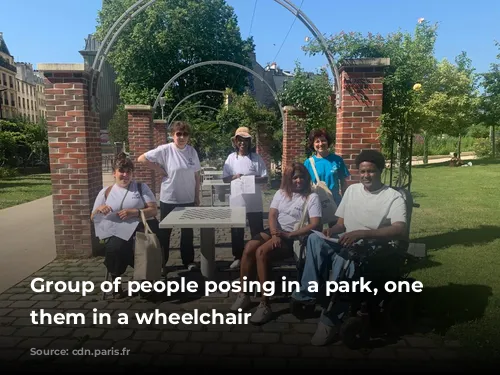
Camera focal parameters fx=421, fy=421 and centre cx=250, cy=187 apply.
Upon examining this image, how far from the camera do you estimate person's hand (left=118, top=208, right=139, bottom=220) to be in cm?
385

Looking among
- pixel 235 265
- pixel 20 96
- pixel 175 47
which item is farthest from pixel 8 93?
pixel 235 265

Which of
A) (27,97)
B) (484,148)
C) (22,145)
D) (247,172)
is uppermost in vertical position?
(27,97)

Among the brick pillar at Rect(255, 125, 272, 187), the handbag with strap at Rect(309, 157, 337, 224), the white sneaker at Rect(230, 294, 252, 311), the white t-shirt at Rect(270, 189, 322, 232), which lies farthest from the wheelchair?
the brick pillar at Rect(255, 125, 272, 187)

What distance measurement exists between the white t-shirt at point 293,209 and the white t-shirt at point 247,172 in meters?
0.84

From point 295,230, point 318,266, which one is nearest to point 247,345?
point 318,266

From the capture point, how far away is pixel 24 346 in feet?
9.70

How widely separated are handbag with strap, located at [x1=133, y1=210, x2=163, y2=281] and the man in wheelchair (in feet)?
4.11

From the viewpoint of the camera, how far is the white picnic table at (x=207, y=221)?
3.64m

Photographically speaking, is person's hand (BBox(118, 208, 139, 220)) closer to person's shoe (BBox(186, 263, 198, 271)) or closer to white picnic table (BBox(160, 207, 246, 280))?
white picnic table (BBox(160, 207, 246, 280))

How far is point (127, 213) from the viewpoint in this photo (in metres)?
3.86

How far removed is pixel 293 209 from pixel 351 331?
1207 mm

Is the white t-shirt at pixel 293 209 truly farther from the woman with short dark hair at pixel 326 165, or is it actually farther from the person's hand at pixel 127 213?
the person's hand at pixel 127 213

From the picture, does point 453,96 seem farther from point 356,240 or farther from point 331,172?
point 356,240

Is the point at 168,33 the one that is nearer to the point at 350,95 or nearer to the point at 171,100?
the point at 171,100
